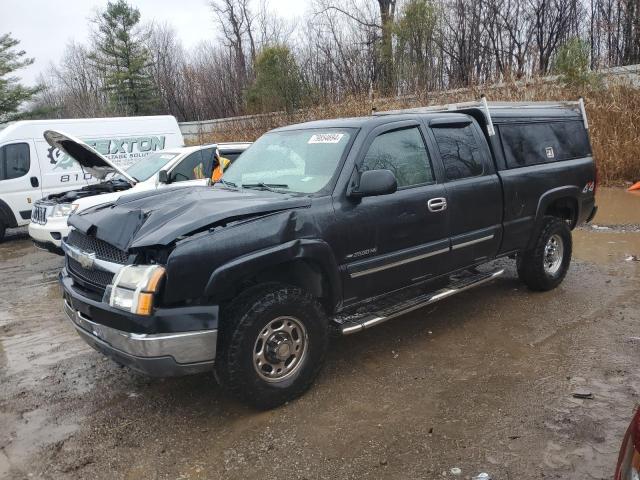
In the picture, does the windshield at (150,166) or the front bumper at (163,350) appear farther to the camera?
the windshield at (150,166)

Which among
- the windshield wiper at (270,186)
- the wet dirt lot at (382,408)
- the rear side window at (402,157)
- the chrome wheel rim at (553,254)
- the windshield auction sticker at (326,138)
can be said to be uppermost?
the windshield auction sticker at (326,138)

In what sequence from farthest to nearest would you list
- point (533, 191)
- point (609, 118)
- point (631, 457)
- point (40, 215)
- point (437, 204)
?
point (609, 118), point (40, 215), point (533, 191), point (437, 204), point (631, 457)

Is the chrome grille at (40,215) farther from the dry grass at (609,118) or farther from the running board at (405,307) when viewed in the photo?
the dry grass at (609,118)

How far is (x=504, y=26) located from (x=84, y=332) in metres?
23.1

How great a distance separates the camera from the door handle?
439 cm

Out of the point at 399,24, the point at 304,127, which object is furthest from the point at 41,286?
the point at 399,24

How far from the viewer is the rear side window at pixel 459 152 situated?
184 inches

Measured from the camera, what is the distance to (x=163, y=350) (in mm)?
3113

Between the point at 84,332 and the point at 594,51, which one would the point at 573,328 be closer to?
the point at 84,332

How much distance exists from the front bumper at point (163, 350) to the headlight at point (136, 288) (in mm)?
102

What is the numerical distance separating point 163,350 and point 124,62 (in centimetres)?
3762

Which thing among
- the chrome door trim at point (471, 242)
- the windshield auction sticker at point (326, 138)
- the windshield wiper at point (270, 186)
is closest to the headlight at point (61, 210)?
the windshield wiper at point (270, 186)

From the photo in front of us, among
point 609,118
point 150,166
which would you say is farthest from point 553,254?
point 609,118

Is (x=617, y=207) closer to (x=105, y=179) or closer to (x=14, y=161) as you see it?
(x=105, y=179)
